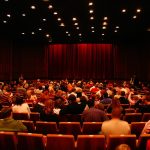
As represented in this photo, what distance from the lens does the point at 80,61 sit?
99.3ft

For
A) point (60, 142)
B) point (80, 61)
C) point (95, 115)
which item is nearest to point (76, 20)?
point (80, 61)

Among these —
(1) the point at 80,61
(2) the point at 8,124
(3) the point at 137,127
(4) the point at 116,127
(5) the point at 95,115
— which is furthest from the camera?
(1) the point at 80,61

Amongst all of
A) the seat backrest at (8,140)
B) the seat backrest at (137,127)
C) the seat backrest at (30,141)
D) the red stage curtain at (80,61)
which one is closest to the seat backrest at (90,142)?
the seat backrest at (30,141)

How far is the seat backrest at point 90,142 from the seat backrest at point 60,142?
110 mm

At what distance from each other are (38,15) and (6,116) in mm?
13295

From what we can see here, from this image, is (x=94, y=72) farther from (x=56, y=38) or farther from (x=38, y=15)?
(x=38, y=15)

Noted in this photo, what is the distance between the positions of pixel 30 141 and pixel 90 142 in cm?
89

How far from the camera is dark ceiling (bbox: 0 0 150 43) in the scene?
1493 cm

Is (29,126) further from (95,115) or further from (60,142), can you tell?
(60,142)

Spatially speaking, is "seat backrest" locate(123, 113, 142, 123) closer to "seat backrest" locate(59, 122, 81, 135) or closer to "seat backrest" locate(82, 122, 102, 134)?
"seat backrest" locate(82, 122, 102, 134)

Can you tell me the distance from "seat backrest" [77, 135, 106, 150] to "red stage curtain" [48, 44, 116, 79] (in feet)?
82.6

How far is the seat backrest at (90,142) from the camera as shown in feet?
14.0

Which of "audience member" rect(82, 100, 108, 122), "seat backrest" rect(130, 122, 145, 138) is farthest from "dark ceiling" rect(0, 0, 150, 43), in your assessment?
"seat backrest" rect(130, 122, 145, 138)

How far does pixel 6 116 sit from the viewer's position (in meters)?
5.15
